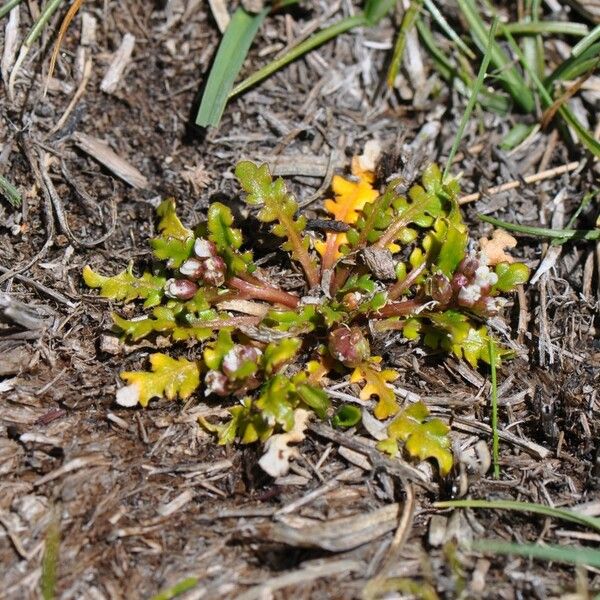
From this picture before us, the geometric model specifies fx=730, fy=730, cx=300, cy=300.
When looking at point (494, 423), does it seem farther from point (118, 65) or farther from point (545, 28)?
point (118, 65)

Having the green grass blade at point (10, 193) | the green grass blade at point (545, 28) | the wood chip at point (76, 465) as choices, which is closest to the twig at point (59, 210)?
the green grass blade at point (10, 193)

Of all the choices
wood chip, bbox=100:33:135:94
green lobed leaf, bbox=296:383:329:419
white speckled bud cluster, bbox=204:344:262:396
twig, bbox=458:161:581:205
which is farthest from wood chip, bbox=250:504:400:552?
wood chip, bbox=100:33:135:94

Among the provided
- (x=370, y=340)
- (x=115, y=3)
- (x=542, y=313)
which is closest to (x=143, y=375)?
(x=370, y=340)

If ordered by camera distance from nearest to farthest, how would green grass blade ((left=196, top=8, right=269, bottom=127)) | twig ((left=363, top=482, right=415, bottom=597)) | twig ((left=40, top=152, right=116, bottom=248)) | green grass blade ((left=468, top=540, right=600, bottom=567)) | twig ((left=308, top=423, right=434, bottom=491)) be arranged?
green grass blade ((left=468, top=540, right=600, bottom=567)) < twig ((left=363, top=482, right=415, bottom=597)) < twig ((left=308, top=423, right=434, bottom=491)) < twig ((left=40, top=152, right=116, bottom=248)) < green grass blade ((left=196, top=8, right=269, bottom=127))

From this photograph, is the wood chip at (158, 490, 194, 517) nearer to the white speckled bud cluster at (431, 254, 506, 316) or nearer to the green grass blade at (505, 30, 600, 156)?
the white speckled bud cluster at (431, 254, 506, 316)

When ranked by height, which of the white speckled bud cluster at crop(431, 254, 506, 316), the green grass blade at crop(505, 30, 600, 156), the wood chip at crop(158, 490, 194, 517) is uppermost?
the green grass blade at crop(505, 30, 600, 156)

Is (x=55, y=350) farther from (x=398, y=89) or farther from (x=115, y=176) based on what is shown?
(x=398, y=89)

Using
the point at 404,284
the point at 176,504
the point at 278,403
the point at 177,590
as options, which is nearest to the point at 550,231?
the point at 404,284
